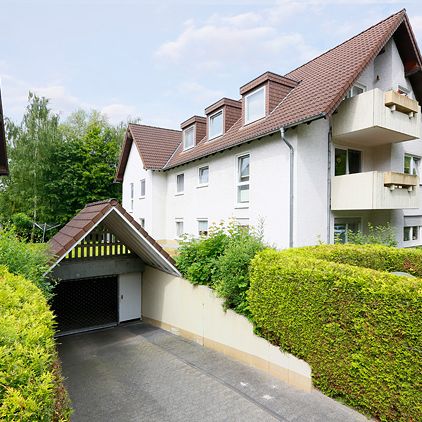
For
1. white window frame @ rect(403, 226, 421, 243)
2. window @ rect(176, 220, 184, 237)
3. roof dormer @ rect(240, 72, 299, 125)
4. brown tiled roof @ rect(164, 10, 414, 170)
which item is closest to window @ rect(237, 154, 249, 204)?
brown tiled roof @ rect(164, 10, 414, 170)

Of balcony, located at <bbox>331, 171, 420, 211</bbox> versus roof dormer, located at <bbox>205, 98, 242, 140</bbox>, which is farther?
roof dormer, located at <bbox>205, 98, 242, 140</bbox>

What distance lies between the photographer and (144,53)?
40.3ft

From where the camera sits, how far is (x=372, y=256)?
8742 mm

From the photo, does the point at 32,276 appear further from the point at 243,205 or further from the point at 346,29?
the point at 346,29

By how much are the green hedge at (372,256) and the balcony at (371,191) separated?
6.28ft

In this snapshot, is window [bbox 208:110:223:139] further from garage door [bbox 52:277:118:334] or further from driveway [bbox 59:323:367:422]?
driveway [bbox 59:323:367:422]

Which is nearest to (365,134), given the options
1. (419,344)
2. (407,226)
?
(407,226)

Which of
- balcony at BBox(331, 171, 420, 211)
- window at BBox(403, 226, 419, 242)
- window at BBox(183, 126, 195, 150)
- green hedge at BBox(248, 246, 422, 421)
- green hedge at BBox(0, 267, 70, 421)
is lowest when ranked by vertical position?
green hedge at BBox(248, 246, 422, 421)

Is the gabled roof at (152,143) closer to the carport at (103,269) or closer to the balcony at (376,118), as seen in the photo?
the carport at (103,269)

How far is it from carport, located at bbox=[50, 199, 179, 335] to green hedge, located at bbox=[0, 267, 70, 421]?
230 inches

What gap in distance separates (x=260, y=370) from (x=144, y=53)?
39.8 feet

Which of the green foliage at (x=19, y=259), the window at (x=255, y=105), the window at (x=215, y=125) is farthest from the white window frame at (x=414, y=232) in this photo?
the green foliage at (x=19, y=259)

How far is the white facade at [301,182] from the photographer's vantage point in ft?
35.3

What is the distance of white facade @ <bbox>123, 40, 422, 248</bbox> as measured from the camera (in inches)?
424
